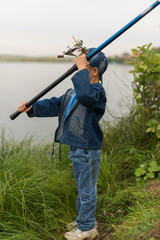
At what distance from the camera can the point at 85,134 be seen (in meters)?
2.51

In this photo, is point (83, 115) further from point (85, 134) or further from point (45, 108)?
point (45, 108)

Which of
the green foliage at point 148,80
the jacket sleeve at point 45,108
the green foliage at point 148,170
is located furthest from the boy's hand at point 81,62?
the green foliage at point 148,170

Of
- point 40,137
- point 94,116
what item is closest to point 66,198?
point 94,116

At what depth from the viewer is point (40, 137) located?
574 cm

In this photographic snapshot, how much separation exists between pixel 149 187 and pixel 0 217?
1550 millimetres

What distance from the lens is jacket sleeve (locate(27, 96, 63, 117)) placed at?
9.13 feet

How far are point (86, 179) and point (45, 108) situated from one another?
778mm

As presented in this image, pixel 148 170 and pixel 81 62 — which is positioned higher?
pixel 81 62

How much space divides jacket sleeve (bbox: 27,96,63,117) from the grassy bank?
521 mm

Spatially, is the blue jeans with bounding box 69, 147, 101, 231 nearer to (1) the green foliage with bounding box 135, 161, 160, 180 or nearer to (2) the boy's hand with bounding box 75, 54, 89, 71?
(2) the boy's hand with bounding box 75, 54, 89, 71

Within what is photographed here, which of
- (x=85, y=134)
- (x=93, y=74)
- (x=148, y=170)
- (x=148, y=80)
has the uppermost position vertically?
(x=148, y=80)

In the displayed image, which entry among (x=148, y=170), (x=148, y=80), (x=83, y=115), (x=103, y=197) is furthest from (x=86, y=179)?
(x=148, y=80)

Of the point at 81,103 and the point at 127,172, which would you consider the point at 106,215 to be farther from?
the point at 81,103

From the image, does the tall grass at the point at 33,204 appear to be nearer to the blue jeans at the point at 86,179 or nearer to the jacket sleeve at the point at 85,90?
the blue jeans at the point at 86,179
